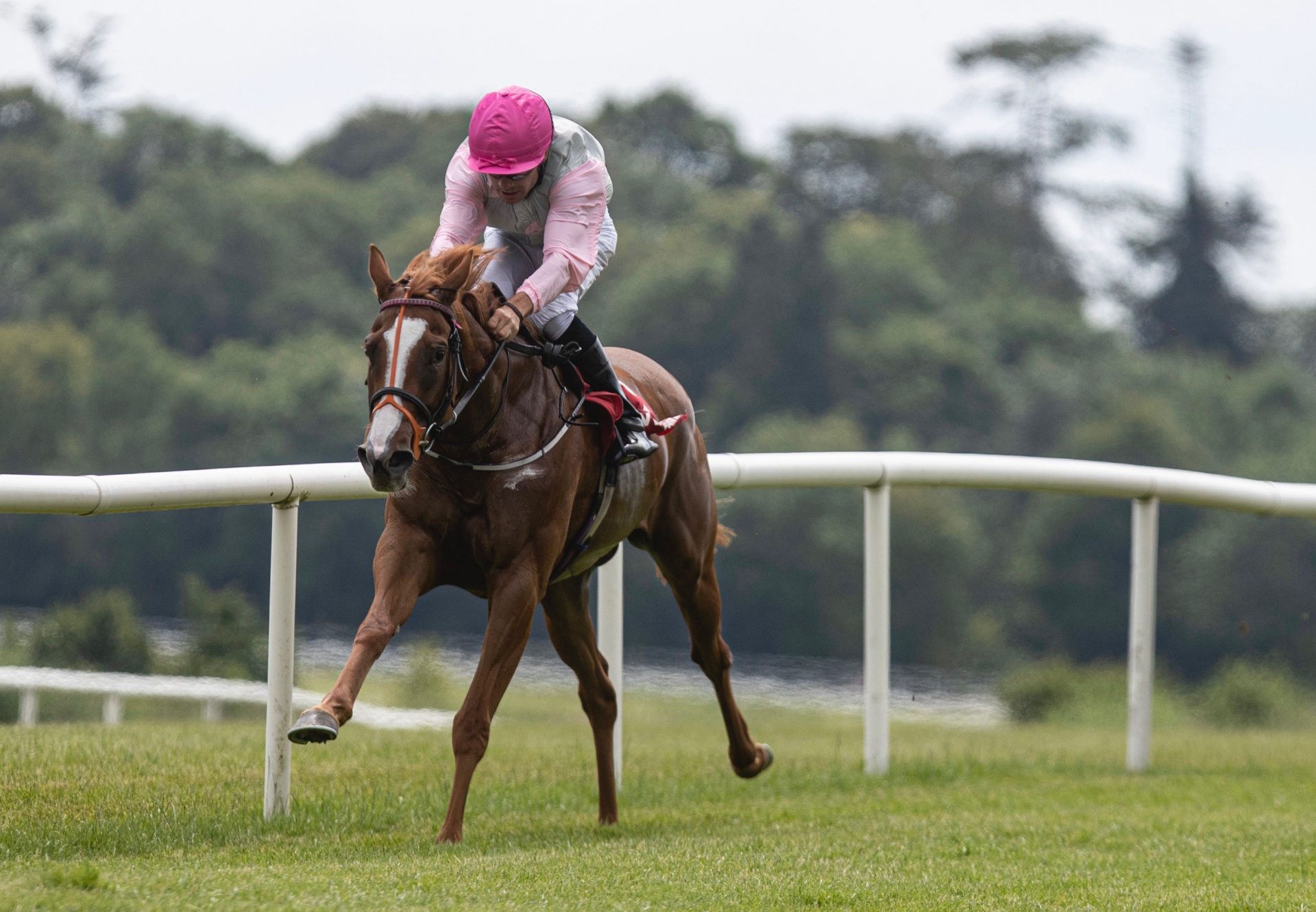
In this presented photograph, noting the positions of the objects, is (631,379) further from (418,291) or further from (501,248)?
(418,291)

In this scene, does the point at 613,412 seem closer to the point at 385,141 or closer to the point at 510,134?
the point at 510,134

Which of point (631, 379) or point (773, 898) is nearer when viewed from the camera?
point (773, 898)

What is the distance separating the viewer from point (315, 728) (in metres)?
4.66

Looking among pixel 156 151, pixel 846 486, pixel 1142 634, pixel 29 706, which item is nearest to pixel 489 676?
pixel 846 486

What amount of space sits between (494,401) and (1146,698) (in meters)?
3.78

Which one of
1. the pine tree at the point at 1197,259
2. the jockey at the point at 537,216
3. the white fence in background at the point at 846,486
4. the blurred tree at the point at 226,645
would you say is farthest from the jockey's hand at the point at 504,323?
the pine tree at the point at 1197,259

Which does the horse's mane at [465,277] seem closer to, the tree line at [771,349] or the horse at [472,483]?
the horse at [472,483]

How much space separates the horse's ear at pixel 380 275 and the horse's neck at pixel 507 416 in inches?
16.3

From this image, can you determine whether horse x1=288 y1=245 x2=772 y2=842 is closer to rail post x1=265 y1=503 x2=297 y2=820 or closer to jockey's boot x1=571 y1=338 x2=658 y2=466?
jockey's boot x1=571 y1=338 x2=658 y2=466

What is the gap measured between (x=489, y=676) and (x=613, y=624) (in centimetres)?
140

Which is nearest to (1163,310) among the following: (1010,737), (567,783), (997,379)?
(997,379)

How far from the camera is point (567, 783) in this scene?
273 inches

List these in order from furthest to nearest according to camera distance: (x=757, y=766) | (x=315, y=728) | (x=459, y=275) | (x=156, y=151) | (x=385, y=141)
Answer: (x=385, y=141) < (x=156, y=151) < (x=757, y=766) < (x=459, y=275) < (x=315, y=728)

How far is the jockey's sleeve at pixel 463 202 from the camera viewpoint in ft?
18.6
